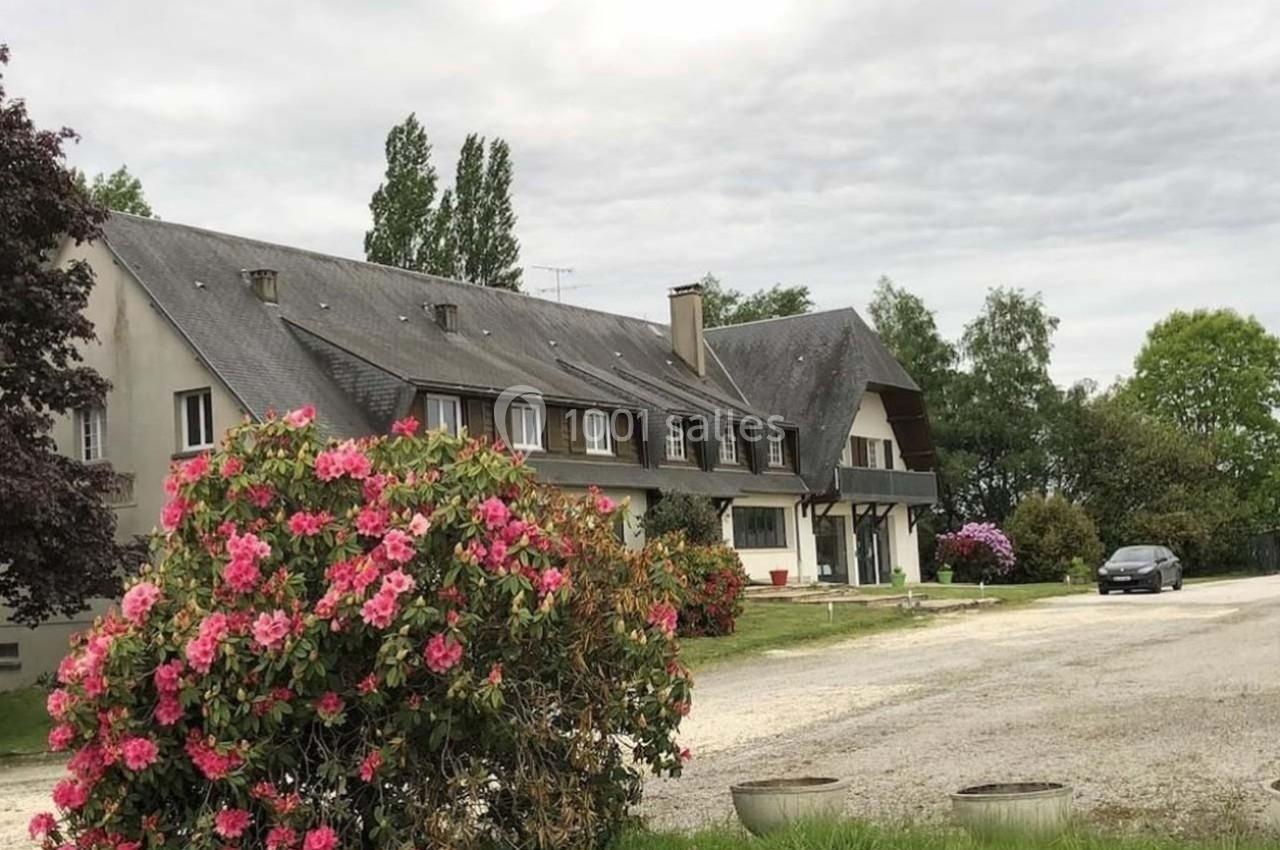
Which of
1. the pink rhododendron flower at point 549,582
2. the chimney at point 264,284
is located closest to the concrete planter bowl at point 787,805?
the pink rhododendron flower at point 549,582

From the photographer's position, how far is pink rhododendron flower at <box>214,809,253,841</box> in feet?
20.7

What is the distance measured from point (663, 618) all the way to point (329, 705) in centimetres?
177

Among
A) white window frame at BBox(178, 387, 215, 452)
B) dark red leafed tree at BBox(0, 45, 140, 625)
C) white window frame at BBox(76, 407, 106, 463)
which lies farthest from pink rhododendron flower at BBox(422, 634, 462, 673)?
white window frame at BBox(76, 407, 106, 463)

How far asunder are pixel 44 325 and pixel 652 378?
867 inches

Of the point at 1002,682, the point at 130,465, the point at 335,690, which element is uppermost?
the point at 130,465

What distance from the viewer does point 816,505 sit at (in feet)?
142

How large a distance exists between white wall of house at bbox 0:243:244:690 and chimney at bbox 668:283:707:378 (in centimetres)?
1980

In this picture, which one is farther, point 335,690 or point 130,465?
point 130,465

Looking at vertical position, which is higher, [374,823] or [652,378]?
[652,378]

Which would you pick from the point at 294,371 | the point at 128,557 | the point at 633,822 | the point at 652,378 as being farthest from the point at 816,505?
the point at 633,822

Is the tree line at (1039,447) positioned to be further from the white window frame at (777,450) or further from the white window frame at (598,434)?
the white window frame at (598,434)

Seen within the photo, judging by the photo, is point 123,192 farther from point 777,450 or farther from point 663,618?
point 663,618

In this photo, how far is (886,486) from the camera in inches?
1784

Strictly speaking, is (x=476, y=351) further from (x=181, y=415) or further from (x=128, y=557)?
(x=128, y=557)
